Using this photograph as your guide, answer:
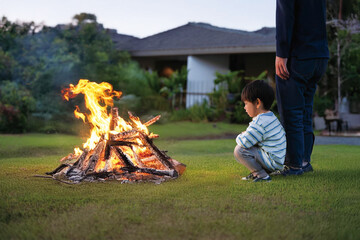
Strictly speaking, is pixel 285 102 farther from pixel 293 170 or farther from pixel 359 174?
pixel 359 174

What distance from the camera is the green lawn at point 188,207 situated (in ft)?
11.1

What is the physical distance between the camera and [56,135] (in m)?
13.3

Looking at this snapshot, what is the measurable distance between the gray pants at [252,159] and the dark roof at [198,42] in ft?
43.1

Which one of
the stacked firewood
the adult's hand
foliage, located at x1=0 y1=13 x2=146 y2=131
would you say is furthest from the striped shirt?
foliage, located at x1=0 y1=13 x2=146 y2=131

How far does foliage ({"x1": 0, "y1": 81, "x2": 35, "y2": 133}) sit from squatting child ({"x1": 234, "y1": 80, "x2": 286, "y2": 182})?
33.4 feet

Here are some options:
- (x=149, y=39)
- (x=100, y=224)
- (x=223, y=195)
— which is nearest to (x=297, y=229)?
(x=223, y=195)

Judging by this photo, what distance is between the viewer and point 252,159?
5.23 m

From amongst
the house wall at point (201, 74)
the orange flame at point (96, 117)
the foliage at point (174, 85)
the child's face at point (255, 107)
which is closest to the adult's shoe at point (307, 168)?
the child's face at point (255, 107)

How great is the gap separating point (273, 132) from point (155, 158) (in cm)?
158

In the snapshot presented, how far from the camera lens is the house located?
19622mm

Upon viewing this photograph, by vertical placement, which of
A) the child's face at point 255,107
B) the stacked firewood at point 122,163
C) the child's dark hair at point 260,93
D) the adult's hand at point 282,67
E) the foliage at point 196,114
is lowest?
the foliage at point 196,114

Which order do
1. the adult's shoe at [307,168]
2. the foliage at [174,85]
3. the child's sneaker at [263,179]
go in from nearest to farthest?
the child's sneaker at [263,179] < the adult's shoe at [307,168] < the foliage at [174,85]

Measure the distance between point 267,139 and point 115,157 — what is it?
1964mm

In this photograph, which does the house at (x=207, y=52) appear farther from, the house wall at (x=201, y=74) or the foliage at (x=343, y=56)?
the foliage at (x=343, y=56)
